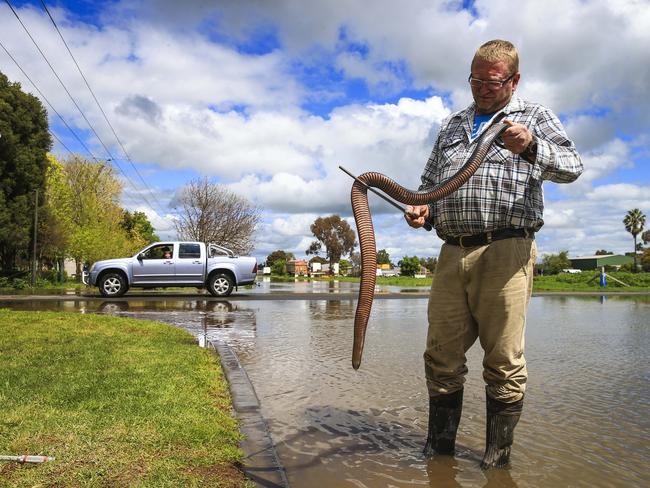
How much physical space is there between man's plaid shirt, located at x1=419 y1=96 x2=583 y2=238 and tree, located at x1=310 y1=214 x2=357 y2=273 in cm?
8602

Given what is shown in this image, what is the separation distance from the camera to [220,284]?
18.4m

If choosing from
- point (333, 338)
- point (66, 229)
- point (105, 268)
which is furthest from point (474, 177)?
point (66, 229)

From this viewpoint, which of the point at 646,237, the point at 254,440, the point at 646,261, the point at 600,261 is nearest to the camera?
the point at 254,440

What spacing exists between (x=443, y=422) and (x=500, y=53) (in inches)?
81.9

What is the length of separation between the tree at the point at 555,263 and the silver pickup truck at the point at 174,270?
70.3 metres

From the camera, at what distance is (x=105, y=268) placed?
17.8 m

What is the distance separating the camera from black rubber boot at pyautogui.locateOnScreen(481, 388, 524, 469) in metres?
3.01

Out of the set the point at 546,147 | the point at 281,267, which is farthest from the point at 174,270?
the point at 281,267

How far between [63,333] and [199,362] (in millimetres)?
2864

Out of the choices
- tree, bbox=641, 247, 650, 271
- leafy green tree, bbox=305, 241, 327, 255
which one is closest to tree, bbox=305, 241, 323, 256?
leafy green tree, bbox=305, 241, 327, 255

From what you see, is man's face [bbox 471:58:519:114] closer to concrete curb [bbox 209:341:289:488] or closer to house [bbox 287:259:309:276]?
concrete curb [bbox 209:341:289:488]

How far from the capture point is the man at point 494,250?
294 centimetres

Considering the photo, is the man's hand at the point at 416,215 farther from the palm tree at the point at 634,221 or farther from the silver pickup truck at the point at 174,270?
the palm tree at the point at 634,221

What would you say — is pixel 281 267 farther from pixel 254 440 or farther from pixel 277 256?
pixel 254 440
